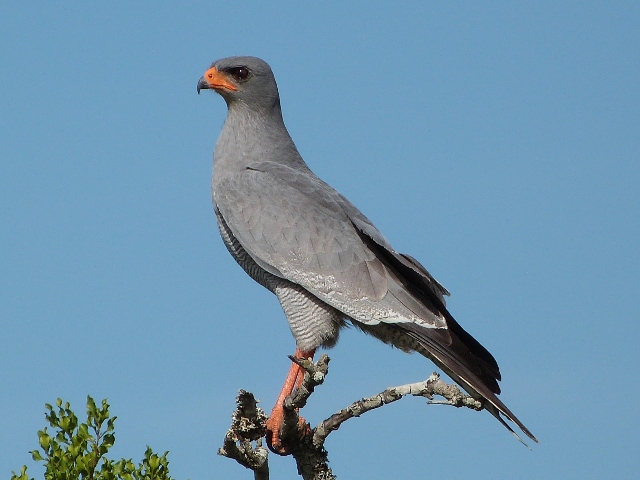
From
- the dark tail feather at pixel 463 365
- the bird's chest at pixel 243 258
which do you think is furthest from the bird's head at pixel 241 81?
the dark tail feather at pixel 463 365

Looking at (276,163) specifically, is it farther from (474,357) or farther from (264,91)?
(474,357)

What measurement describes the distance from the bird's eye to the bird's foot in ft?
10.6

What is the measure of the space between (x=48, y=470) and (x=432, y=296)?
3.32 meters

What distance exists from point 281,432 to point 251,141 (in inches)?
113

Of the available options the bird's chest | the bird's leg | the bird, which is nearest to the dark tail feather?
the bird

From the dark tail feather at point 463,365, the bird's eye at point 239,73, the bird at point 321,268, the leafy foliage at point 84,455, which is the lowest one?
the leafy foliage at point 84,455

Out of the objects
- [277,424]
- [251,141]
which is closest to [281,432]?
[277,424]

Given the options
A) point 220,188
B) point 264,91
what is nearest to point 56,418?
point 220,188

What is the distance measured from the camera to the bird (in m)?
6.72

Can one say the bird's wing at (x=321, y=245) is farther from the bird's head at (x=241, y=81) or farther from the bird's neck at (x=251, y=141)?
the bird's head at (x=241, y=81)

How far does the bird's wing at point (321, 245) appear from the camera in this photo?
7.02m

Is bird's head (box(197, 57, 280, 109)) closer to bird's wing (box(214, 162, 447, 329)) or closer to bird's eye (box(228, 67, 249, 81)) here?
bird's eye (box(228, 67, 249, 81))

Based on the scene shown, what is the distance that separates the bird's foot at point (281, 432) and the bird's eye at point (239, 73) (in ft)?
10.6

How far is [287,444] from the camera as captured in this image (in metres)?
6.54
